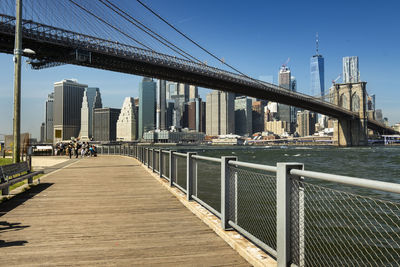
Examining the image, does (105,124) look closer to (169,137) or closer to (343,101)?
(169,137)

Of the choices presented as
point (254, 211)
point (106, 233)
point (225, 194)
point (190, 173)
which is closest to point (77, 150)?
point (254, 211)

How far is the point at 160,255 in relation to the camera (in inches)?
142

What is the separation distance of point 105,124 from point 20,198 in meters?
180

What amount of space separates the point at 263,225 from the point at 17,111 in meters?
7.86

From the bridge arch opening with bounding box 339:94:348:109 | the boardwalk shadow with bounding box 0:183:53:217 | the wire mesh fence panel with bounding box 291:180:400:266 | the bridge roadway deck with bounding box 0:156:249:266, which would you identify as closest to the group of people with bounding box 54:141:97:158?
the boardwalk shadow with bounding box 0:183:53:217

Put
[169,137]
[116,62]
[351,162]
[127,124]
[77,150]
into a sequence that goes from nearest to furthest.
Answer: [77,150] < [351,162] < [116,62] < [169,137] < [127,124]

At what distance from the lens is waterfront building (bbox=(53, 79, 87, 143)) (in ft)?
573

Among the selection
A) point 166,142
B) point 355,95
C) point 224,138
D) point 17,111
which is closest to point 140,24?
point 17,111

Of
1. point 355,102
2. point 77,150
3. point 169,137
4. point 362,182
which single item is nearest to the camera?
point 362,182

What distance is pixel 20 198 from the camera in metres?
7.22

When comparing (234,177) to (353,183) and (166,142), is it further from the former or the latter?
(166,142)

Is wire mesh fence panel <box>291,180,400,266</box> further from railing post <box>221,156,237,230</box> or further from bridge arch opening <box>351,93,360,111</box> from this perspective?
bridge arch opening <box>351,93,360,111</box>

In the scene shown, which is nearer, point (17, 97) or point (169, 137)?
point (17, 97)

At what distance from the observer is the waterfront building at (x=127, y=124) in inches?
6938
